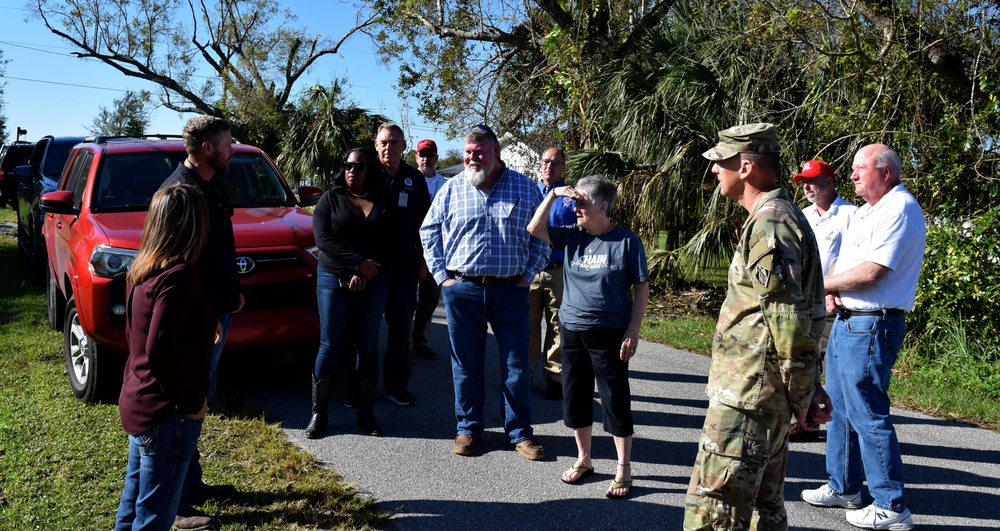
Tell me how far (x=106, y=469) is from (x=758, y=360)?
12.4ft

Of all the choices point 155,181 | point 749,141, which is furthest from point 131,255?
point 749,141

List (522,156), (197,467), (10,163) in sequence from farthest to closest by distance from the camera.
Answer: (10,163), (522,156), (197,467)

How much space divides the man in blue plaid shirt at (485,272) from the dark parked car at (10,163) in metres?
19.5

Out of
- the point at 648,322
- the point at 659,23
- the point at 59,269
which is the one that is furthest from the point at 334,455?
the point at 659,23

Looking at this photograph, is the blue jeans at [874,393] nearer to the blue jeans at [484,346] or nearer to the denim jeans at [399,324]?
the blue jeans at [484,346]

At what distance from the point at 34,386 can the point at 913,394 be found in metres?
7.08

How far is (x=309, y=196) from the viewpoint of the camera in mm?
7066

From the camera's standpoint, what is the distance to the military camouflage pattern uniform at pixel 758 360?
2820 mm

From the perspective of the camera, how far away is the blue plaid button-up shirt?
5004mm

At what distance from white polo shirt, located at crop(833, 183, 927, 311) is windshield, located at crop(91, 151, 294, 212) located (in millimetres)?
4829

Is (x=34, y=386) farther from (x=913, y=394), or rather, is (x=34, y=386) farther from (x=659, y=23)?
(x=659, y=23)

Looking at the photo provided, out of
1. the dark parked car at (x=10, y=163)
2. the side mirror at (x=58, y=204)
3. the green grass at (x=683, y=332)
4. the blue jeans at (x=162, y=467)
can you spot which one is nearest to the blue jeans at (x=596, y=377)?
the blue jeans at (x=162, y=467)

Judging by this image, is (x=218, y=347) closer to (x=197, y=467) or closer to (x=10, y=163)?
(x=197, y=467)

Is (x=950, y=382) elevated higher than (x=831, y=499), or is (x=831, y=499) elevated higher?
(x=950, y=382)
